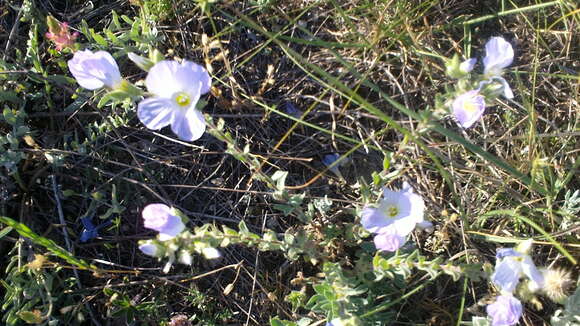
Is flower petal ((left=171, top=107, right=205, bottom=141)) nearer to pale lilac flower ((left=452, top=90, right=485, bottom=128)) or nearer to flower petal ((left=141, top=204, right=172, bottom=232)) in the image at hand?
flower petal ((left=141, top=204, right=172, bottom=232))

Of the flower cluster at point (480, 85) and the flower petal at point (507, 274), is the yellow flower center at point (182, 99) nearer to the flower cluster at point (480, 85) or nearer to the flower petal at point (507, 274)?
the flower cluster at point (480, 85)

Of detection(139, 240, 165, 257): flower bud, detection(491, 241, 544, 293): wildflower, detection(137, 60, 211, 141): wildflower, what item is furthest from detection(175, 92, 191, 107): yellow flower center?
detection(491, 241, 544, 293): wildflower

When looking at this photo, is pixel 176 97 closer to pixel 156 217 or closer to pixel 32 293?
pixel 156 217

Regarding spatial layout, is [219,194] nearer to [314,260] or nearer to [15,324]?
[314,260]

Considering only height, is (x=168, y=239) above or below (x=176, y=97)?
below

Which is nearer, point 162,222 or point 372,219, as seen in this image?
point 162,222

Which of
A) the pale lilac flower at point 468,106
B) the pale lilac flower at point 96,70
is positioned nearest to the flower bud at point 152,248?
the pale lilac flower at point 96,70

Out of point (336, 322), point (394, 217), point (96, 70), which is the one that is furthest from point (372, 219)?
point (96, 70)

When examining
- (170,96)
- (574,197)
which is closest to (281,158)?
(170,96)
